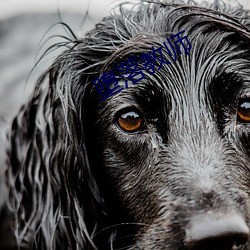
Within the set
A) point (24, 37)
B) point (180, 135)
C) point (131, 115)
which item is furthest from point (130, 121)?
point (24, 37)

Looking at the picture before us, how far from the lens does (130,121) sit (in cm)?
317

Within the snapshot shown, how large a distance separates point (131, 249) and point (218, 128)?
646 millimetres

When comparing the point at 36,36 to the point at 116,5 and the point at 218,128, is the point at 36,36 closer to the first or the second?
the point at 116,5

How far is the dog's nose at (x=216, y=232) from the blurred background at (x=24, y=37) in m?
1.60

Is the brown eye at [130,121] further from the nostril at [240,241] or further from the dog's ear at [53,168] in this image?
the nostril at [240,241]

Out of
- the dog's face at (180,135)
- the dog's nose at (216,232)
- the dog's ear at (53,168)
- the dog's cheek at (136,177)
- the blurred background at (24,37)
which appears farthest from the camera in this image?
the blurred background at (24,37)

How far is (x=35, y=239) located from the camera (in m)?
3.52

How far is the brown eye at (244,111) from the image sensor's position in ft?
10.3

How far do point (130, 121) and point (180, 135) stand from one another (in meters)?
0.22

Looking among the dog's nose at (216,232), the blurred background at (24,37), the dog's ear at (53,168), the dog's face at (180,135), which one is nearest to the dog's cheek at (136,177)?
the dog's face at (180,135)

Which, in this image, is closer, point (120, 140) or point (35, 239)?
point (120, 140)

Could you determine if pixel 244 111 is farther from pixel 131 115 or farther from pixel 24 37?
pixel 24 37

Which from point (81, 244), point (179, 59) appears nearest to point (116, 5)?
point (179, 59)

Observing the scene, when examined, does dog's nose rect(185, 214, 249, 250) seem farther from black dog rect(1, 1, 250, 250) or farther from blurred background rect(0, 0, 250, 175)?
blurred background rect(0, 0, 250, 175)
